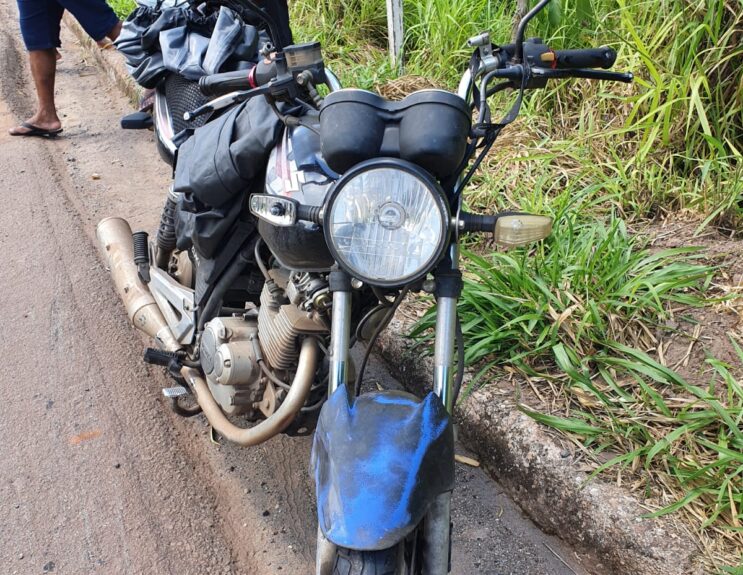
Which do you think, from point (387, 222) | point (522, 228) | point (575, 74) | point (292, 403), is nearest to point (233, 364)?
point (292, 403)

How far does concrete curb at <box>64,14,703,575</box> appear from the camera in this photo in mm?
1941

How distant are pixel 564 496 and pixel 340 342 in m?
1.01

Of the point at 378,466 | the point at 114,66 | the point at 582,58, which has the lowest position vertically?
the point at 114,66

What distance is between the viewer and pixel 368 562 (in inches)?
55.4

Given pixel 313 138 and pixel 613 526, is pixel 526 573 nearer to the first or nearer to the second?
pixel 613 526

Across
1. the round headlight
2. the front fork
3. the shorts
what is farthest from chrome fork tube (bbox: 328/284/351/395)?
the shorts

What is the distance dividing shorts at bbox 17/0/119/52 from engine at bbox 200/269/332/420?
3.87m

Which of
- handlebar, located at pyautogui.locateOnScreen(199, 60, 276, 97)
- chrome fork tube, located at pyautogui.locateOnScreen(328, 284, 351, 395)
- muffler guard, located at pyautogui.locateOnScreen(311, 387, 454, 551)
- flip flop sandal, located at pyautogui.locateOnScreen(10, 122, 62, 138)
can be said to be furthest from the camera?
flip flop sandal, located at pyautogui.locateOnScreen(10, 122, 62, 138)

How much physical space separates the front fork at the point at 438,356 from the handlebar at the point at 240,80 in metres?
0.58

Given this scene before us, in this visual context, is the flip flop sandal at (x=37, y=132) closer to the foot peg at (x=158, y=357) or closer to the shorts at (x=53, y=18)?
the shorts at (x=53, y=18)

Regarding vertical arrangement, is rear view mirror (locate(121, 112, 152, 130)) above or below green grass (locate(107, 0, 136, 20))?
above

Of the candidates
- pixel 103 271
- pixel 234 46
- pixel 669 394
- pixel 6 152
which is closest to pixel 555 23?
pixel 234 46

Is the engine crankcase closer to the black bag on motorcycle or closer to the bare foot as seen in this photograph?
the black bag on motorcycle

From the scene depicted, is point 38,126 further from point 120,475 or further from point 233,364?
point 233,364
